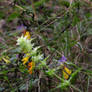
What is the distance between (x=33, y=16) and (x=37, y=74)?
0.30 metres

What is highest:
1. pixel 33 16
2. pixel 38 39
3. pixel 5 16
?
pixel 5 16

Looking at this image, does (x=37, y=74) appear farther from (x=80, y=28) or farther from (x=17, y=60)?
(x=80, y=28)

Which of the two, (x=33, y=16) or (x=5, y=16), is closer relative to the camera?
(x=33, y=16)

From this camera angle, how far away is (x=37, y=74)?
83 centimetres

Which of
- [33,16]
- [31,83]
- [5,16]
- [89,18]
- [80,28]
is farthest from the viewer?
[5,16]

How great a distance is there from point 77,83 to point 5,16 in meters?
0.95

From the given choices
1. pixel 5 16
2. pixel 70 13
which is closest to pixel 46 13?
pixel 70 13

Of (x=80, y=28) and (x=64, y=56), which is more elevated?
(x=80, y=28)

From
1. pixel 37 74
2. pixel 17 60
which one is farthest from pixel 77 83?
pixel 17 60

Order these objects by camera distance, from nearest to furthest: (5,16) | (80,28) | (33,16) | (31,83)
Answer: (31,83)
(33,16)
(80,28)
(5,16)

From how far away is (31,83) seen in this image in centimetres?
79

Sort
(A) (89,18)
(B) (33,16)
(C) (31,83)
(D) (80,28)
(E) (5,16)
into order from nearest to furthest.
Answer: (C) (31,83) → (B) (33,16) → (D) (80,28) → (A) (89,18) → (E) (5,16)

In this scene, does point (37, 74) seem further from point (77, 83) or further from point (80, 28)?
point (80, 28)

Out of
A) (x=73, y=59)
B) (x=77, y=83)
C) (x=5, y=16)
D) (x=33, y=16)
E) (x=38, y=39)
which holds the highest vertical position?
(x=5, y=16)
